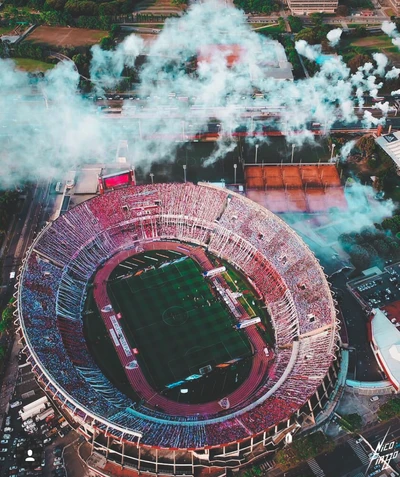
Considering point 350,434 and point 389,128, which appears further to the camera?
point 389,128

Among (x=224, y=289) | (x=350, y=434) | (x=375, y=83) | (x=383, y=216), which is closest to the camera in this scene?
(x=350, y=434)

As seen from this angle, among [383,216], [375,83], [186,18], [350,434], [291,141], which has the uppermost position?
[186,18]

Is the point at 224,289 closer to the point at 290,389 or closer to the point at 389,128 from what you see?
the point at 290,389

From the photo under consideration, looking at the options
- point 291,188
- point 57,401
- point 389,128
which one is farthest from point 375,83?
point 57,401

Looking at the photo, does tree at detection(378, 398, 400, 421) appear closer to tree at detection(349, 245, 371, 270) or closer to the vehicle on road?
tree at detection(349, 245, 371, 270)

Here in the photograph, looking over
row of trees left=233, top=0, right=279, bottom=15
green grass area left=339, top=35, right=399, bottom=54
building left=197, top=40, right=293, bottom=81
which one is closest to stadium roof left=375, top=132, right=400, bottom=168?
building left=197, top=40, right=293, bottom=81

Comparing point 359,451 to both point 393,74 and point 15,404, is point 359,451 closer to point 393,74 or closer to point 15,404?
point 15,404

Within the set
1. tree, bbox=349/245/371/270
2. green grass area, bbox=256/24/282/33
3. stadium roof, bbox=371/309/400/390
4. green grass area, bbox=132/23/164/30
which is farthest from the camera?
green grass area, bbox=132/23/164/30

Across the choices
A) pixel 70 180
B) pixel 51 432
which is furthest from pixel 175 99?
pixel 51 432
